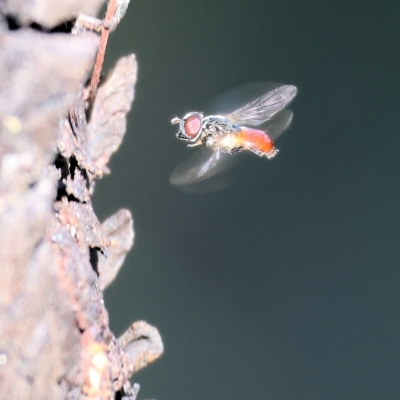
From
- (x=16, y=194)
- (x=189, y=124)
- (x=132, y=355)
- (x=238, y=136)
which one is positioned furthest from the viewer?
(x=238, y=136)

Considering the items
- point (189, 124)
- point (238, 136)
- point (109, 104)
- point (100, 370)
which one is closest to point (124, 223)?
point (109, 104)

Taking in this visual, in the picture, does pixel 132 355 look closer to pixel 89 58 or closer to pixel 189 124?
pixel 89 58

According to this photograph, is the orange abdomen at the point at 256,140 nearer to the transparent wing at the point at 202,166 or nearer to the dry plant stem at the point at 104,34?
the transparent wing at the point at 202,166

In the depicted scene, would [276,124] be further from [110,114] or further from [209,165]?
[110,114]

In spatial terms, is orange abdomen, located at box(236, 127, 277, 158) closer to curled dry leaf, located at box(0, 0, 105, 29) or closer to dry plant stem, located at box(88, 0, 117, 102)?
dry plant stem, located at box(88, 0, 117, 102)

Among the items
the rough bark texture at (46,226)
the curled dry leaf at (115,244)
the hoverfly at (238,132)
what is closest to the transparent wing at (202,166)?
the hoverfly at (238,132)

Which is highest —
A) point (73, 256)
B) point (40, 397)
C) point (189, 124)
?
point (189, 124)

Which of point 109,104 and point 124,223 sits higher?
point 109,104
